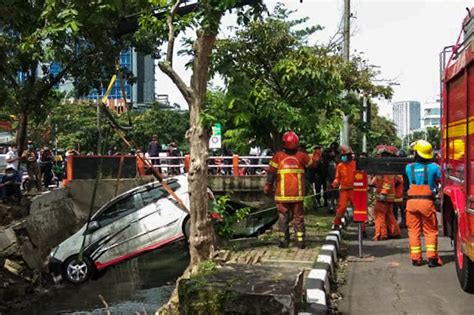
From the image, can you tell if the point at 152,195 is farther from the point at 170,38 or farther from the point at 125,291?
the point at 170,38

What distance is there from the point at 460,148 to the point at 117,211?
21.9 ft

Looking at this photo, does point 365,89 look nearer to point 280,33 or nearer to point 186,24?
point 280,33

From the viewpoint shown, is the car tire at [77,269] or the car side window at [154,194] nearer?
the car tire at [77,269]

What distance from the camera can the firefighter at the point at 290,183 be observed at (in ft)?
28.0

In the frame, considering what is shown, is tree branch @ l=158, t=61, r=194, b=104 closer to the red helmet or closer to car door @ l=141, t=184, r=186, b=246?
the red helmet

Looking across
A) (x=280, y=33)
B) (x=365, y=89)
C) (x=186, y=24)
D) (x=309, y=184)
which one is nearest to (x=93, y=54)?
(x=280, y=33)

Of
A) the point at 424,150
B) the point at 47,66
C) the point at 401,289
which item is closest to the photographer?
the point at 401,289

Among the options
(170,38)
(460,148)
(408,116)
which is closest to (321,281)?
(460,148)

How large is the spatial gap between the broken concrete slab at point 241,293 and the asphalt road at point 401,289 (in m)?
1.53

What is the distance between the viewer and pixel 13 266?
441 inches

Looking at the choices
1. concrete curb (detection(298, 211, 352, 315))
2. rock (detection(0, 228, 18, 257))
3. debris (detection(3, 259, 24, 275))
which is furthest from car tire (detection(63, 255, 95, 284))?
concrete curb (detection(298, 211, 352, 315))

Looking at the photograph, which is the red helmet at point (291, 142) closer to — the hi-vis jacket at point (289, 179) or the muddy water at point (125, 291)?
the hi-vis jacket at point (289, 179)

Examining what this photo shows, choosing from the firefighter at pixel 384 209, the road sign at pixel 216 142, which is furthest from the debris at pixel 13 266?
the road sign at pixel 216 142

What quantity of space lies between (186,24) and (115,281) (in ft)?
21.9
